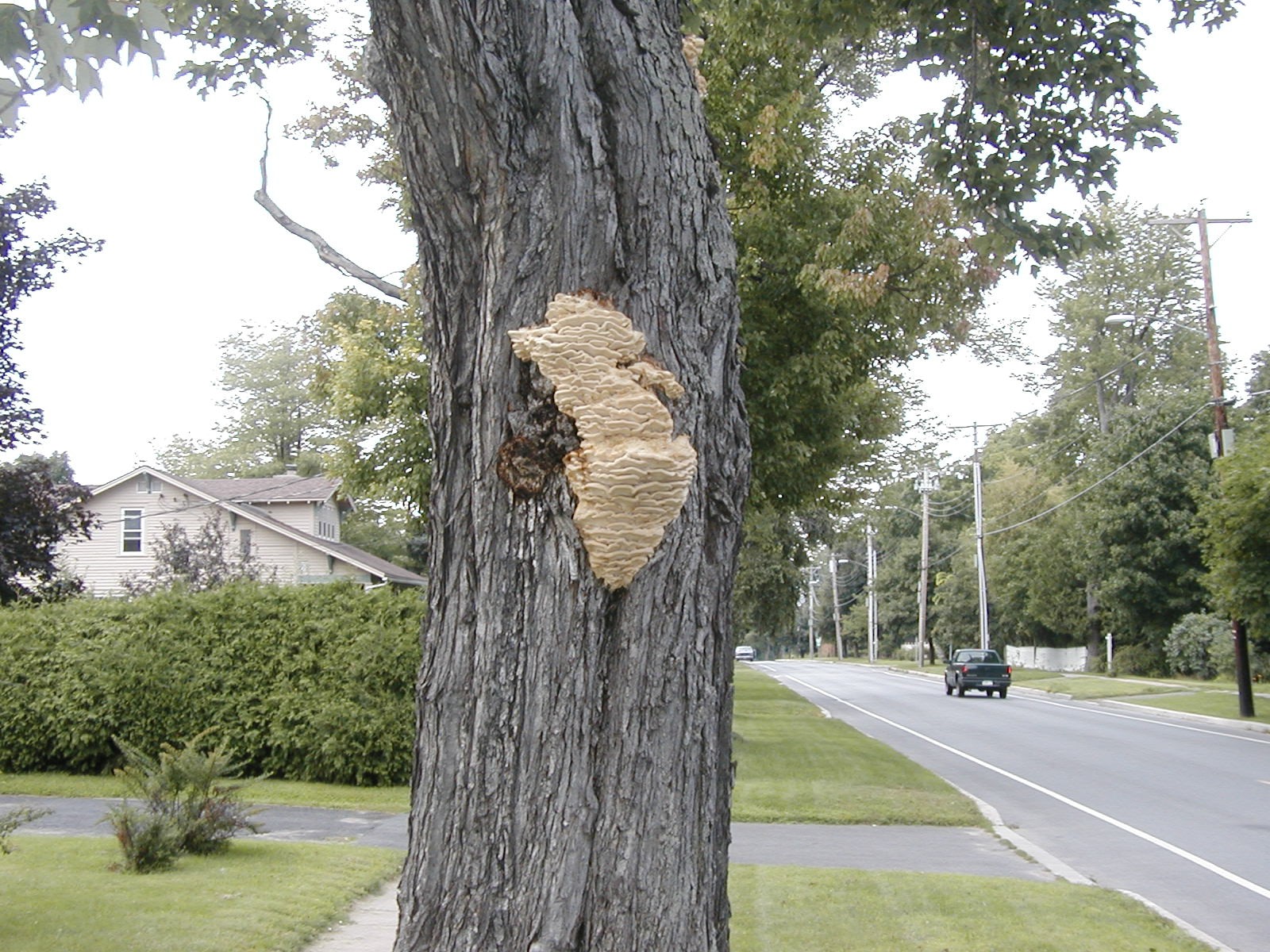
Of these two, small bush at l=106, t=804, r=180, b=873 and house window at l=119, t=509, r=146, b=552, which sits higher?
house window at l=119, t=509, r=146, b=552

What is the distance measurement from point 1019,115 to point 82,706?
42.0ft

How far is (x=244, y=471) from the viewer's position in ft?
165

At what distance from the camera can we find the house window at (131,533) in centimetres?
3619

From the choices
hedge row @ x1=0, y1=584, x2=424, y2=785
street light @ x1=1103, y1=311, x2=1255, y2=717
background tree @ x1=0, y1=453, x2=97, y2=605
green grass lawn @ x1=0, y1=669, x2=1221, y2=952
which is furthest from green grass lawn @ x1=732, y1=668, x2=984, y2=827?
background tree @ x1=0, y1=453, x2=97, y2=605

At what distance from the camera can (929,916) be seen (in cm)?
750

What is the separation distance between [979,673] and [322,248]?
33539 millimetres

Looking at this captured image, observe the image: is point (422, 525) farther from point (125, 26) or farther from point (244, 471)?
point (244, 471)

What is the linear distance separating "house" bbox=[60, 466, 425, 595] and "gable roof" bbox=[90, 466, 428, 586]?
33 millimetres

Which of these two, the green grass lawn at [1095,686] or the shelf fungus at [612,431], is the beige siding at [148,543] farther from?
the shelf fungus at [612,431]

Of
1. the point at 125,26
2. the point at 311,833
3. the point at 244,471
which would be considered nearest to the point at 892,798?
the point at 311,833

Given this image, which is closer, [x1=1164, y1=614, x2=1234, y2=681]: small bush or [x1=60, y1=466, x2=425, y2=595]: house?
[x1=60, y1=466, x2=425, y2=595]: house

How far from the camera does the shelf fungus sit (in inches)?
115

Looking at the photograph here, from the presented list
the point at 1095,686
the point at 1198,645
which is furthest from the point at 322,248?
the point at 1198,645

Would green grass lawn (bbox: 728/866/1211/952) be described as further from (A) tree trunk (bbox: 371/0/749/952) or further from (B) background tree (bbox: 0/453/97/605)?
(B) background tree (bbox: 0/453/97/605)
